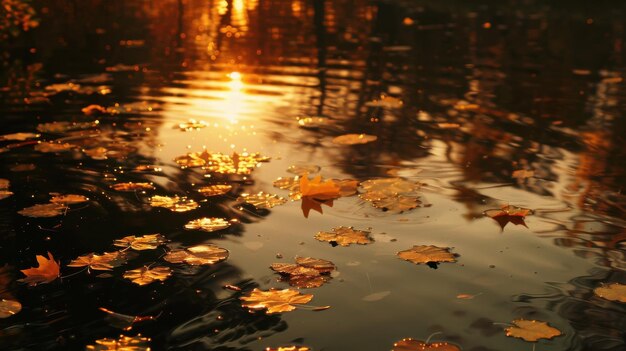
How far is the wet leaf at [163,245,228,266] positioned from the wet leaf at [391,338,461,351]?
3.52 ft

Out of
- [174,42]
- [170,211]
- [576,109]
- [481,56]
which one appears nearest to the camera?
[170,211]

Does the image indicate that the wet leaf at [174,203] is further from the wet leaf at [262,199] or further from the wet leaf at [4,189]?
the wet leaf at [4,189]

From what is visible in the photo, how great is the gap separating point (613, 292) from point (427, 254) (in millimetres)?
830

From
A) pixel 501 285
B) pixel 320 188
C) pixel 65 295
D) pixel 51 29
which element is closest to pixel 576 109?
pixel 320 188

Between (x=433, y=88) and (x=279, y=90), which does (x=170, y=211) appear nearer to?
(x=279, y=90)

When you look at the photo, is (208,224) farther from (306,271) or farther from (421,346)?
(421,346)

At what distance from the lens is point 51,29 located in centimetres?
1323

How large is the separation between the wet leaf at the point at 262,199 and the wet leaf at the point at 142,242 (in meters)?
0.68

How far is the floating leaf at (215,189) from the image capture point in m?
4.46

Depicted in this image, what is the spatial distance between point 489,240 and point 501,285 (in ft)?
1.71

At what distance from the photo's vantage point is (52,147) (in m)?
5.45

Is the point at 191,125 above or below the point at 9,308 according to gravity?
above

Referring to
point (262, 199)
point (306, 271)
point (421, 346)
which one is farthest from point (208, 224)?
point (421, 346)

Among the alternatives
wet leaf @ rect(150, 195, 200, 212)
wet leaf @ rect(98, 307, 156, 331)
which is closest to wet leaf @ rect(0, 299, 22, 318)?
wet leaf @ rect(98, 307, 156, 331)
